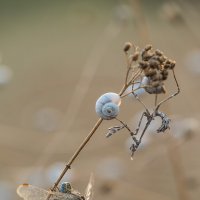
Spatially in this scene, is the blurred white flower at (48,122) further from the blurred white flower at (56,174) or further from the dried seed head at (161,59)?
the dried seed head at (161,59)

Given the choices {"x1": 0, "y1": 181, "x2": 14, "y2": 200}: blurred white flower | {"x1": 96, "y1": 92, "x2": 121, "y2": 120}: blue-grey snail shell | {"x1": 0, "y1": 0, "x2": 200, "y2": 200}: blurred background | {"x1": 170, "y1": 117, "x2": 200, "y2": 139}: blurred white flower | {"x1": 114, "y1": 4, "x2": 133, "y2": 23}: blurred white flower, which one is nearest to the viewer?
{"x1": 96, "y1": 92, "x2": 121, "y2": 120}: blue-grey snail shell

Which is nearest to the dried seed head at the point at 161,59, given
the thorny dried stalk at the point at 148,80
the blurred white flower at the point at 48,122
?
the thorny dried stalk at the point at 148,80

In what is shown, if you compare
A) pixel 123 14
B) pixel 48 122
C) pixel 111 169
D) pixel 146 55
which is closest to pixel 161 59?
pixel 146 55

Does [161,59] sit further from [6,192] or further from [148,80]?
[6,192]

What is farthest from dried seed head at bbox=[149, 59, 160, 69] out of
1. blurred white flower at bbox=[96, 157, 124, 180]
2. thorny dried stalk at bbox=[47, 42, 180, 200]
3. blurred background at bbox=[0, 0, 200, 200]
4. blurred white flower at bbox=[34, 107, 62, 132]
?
blurred white flower at bbox=[34, 107, 62, 132]

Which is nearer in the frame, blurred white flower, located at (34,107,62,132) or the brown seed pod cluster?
the brown seed pod cluster

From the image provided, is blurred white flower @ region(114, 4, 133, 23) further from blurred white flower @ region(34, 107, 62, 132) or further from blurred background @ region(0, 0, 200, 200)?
blurred white flower @ region(34, 107, 62, 132)

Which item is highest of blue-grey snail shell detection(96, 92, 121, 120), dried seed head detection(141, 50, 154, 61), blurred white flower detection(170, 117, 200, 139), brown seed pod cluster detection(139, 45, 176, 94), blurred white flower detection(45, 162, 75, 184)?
blurred white flower detection(170, 117, 200, 139)
